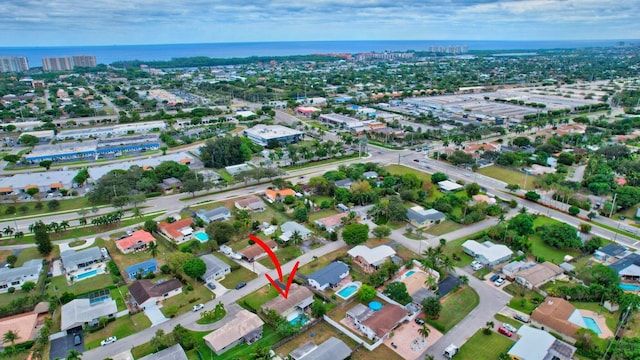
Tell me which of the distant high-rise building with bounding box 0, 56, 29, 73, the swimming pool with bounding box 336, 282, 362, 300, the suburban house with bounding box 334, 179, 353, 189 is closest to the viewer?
the swimming pool with bounding box 336, 282, 362, 300

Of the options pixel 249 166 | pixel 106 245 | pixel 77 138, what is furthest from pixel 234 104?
pixel 106 245

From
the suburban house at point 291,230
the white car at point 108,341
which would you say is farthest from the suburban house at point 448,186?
the white car at point 108,341

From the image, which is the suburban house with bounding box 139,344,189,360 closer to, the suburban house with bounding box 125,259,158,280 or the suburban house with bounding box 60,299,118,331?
the suburban house with bounding box 60,299,118,331

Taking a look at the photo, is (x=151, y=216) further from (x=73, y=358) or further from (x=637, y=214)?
(x=637, y=214)

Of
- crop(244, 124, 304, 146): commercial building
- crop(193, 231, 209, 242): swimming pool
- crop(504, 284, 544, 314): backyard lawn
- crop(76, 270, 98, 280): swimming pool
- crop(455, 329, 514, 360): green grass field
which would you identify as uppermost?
crop(244, 124, 304, 146): commercial building

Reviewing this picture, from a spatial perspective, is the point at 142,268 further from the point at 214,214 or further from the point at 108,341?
the point at 214,214

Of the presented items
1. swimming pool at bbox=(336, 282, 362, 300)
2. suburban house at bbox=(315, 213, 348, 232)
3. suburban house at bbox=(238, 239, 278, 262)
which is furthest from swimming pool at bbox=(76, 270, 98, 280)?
swimming pool at bbox=(336, 282, 362, 300)

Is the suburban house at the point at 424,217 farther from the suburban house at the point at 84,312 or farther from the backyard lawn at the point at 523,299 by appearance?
the suburban house at the point at 84,312
